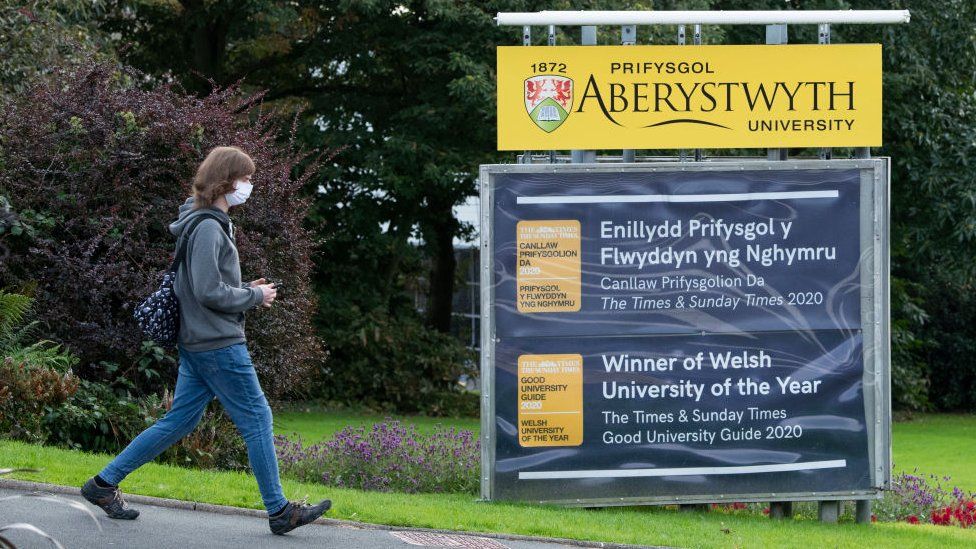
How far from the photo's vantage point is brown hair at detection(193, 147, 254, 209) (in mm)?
6512

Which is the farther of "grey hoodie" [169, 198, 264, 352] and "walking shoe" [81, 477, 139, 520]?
"walking shoe" [81, 477, 139, 520]

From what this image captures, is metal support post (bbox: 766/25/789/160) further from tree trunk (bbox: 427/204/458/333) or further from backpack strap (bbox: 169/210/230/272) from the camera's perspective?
tree trunk (bbox: 427/204/458/333)

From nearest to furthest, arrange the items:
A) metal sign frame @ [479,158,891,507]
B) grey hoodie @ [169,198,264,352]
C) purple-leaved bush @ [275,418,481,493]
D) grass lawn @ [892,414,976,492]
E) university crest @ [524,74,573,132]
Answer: grey hoodie @ [169,198,264,352]
university crest @ [524,74,573,132]
metal sign frame @ [479,158,891,507]
purple-leaved bush @ [275,418,481,493]
grass lawn @ [892,414,976,492]

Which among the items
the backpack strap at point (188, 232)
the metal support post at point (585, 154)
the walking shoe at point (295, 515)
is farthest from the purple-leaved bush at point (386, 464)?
the backpack strap at point (188, 232)

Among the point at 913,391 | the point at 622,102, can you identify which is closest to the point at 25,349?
the point at 622,102

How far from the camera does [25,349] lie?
Answer: 944 cm

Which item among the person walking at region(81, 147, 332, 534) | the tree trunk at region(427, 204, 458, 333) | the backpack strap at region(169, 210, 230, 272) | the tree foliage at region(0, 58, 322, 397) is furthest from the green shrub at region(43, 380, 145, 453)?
the tree trunk at region(427, 204, 458, 333)

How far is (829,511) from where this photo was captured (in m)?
9.63

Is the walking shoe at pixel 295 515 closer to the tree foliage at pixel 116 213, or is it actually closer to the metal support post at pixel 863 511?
the tree foliage at pixel 116 213

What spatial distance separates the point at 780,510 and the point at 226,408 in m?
4.93

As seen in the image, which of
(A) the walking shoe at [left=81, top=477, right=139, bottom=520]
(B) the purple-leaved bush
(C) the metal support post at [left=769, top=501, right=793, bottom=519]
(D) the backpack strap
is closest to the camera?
(D) the backpack strap

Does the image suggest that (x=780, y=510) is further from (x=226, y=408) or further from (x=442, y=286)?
(x=442, y=286)

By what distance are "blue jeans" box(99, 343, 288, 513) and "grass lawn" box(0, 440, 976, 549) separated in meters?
1.01

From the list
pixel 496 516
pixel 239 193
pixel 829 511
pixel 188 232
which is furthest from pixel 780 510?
pixel 188 232
